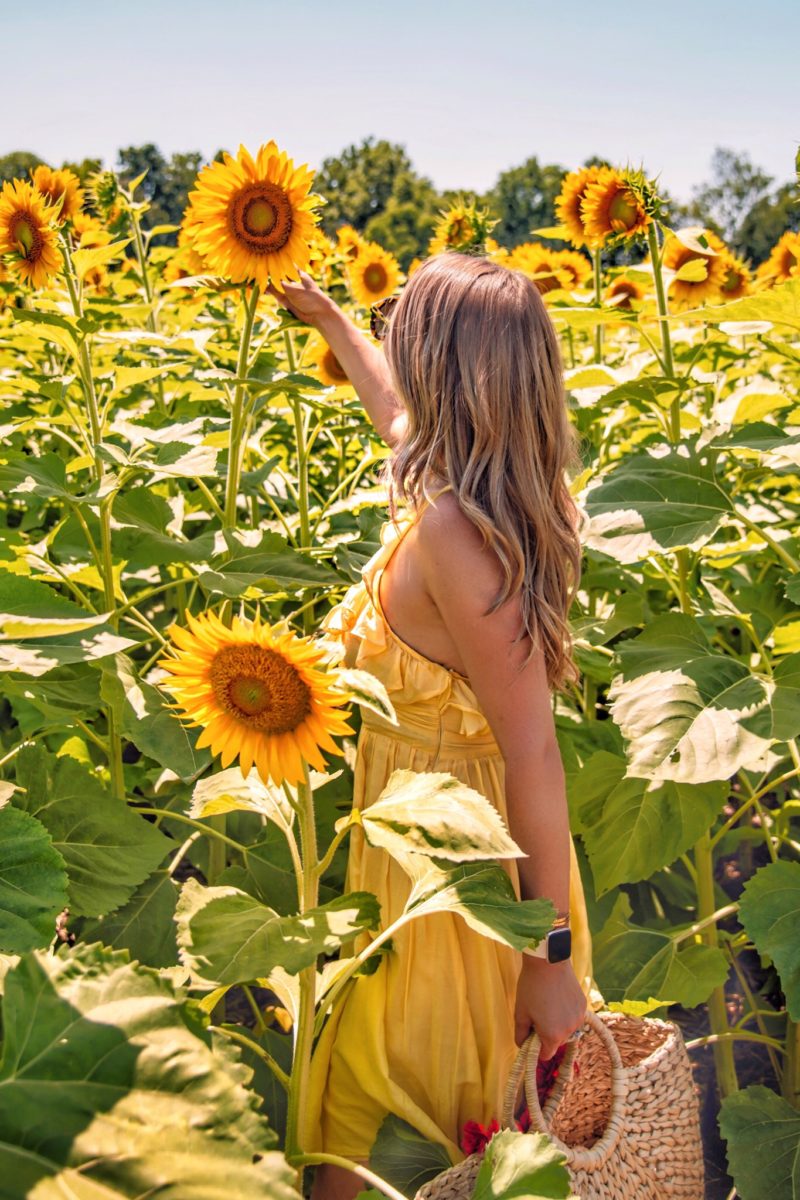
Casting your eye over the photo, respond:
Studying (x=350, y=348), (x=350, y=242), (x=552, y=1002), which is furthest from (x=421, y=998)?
(x=350, y=242)

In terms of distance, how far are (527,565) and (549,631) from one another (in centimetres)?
9

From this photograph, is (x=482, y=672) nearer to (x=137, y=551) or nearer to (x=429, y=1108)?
(x=429, y=1108)

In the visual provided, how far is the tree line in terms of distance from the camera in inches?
1206

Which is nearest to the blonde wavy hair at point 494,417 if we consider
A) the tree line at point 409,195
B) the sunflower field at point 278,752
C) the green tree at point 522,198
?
the sunflower field at point 278,752

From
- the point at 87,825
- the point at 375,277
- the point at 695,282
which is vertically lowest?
the point at 87,825

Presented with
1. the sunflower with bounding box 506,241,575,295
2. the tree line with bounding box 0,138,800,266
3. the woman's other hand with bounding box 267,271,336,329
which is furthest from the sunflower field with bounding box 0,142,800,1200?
the tree line with bounding box 0,138,800,266

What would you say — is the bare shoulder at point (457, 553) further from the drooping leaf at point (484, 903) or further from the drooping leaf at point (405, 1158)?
the drooping leaf at point (405, 1158)

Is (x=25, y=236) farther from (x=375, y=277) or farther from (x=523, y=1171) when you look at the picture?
(x=523, y=1171)

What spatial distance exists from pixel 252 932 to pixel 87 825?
1.79 ft

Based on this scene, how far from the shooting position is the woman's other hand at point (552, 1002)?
1412 mm

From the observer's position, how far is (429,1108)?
4.91ft

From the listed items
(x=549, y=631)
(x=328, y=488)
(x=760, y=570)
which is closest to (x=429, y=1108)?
(x=549, y=631)

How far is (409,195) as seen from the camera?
125ft

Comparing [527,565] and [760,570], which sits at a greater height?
[527,565]
